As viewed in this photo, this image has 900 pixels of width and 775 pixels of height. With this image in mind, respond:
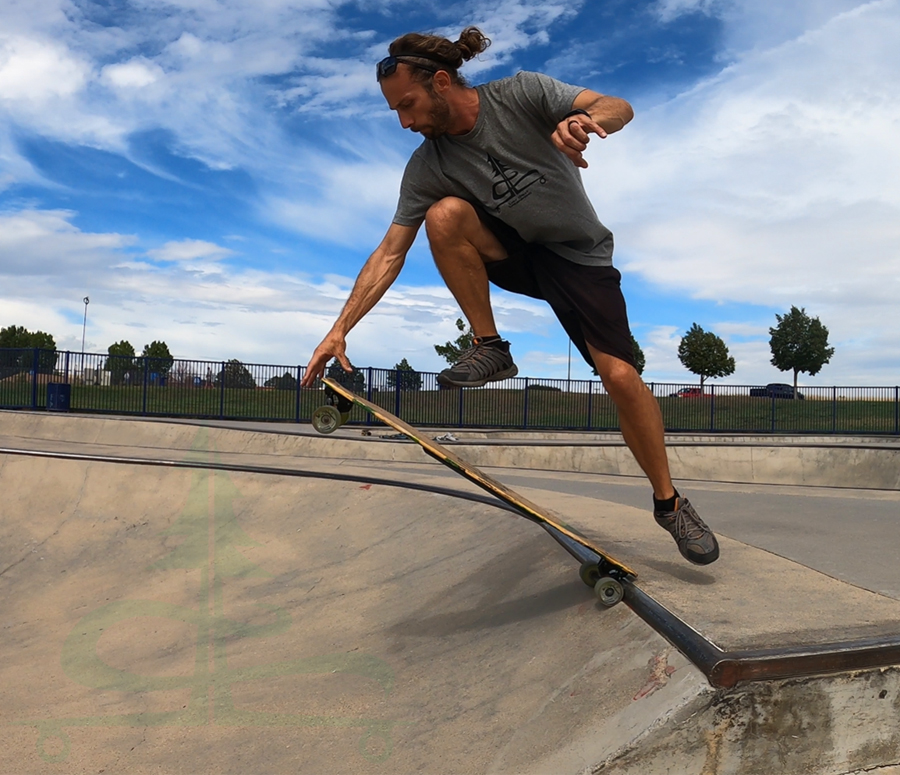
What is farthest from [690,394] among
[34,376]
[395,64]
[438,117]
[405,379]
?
[395,64]

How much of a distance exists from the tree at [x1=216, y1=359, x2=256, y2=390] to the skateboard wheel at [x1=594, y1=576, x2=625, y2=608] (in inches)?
837

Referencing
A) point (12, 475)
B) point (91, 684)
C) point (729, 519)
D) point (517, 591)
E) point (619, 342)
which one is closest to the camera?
point (619, 342)

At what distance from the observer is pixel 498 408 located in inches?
928

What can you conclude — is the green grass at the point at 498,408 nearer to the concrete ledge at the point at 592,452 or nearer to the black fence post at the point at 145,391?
the black fence post at the point at 145,391

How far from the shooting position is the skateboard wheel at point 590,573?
7.79ft

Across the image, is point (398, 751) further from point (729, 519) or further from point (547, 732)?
point (729, 519)

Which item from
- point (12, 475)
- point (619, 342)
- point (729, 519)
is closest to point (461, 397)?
point (12, 475)

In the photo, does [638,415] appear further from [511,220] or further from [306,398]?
[306,398]

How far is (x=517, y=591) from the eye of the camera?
2.79 meters

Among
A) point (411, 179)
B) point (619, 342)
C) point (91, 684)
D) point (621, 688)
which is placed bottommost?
point (91, 684)

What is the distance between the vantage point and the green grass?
21.7 meters

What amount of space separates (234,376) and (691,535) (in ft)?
69.5

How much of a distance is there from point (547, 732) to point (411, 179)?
2.04 m

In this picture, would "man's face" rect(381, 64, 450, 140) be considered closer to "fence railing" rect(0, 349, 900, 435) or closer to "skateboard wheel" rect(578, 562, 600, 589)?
"skateboard wheel" rect(578, 562, 600, 589)
